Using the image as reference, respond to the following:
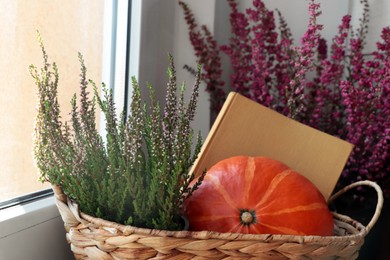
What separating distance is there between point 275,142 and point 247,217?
0.83 ft

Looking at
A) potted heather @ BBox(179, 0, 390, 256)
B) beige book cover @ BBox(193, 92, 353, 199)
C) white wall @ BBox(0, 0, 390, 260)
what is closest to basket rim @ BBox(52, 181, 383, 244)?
white wall @ BBox(0, 0, 390, 260)

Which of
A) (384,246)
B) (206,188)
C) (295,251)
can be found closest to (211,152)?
(206,188)

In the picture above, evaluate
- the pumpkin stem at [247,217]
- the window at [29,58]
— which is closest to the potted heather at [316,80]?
the window at [29,58]

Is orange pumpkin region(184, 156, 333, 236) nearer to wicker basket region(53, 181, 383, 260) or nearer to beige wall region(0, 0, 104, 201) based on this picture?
wicker basket region(53, 181, 383, 260)

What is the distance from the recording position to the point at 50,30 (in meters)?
0.88

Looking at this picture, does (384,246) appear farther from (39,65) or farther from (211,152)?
(39,65)

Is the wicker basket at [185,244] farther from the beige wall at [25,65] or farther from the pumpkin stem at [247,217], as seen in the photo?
the beige wall at [25,65]

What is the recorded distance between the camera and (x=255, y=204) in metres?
0.69

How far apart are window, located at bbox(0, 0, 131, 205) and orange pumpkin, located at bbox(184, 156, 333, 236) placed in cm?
29

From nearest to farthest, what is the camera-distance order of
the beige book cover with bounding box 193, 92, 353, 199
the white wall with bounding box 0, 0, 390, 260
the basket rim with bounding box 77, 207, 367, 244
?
the basket rim with bounding box 77, 207, 367, 244
the white wall with bounding box 0, 0, 390, 260
the beige book cover with bounding box 193, 92, 353, 199

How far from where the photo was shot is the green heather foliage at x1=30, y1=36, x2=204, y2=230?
62cm

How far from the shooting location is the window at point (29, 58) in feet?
2.56

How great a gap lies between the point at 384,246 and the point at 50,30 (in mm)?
747

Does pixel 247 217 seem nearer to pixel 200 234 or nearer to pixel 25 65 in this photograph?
pixel 200 234
